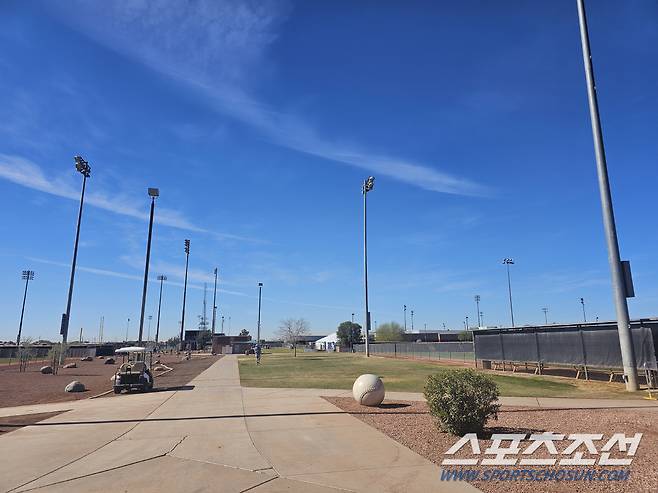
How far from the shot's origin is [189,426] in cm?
1190

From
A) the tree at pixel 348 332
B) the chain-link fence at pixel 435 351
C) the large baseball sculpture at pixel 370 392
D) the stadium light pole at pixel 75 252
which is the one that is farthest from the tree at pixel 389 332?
the large baseball sculpture at pixel 370 392

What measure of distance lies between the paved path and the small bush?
1220 millimetres

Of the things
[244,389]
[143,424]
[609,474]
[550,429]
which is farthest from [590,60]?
[143,424]

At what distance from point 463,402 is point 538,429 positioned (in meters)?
2.19

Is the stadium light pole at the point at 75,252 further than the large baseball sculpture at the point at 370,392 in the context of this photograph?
Yes

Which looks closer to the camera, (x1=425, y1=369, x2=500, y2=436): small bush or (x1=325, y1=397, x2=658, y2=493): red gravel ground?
(x1=325, y1=397, x2=658, y2=493): red gravel ground

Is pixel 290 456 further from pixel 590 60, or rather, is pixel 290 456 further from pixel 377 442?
pixel 590 60

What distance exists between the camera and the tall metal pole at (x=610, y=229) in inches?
745

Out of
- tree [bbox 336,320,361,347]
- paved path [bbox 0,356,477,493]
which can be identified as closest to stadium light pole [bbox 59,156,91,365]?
paved path [bbox 0,356,477,493]

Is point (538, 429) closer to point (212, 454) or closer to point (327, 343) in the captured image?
point (212, 454)

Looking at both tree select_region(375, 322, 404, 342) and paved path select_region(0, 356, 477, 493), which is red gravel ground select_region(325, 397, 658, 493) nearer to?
paved path select_region(0, 356, 477, 493)

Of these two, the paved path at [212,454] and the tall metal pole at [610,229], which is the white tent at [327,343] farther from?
the paved path at [212,454]

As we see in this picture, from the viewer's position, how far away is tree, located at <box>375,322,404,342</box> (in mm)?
118812

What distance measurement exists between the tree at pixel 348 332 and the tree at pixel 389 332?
18.0 feet
